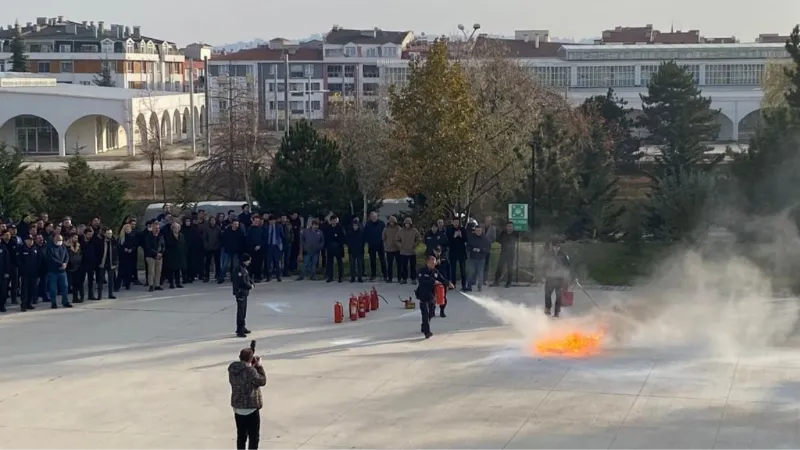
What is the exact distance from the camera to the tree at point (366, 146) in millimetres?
37219

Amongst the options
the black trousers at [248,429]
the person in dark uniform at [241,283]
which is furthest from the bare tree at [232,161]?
the black trousers at [248,429]

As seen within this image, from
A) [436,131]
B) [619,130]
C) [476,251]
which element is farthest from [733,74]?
[476,251]

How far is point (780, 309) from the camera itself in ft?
70.4

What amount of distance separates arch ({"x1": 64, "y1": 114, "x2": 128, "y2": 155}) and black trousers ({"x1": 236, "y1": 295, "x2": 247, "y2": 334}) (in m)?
57.9

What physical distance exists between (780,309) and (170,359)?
1168 centimetres

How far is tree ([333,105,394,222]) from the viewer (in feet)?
122

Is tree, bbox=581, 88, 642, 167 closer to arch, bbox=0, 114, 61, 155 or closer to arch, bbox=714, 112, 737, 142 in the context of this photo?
arch, bbox=714, 112, 737, 142

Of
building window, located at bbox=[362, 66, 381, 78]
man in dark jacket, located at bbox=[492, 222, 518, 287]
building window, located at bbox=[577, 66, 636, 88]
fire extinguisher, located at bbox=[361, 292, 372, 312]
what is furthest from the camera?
building window, located at bbox=[362, 66, 381, 78]

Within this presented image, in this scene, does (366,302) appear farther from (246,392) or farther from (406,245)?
(246,392)

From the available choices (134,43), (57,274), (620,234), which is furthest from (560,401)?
(134,43)

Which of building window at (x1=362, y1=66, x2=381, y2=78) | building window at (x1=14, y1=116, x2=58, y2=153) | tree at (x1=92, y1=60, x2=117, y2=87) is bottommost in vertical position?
building window at (x1=14, y1=116, x2=58, y2=153)

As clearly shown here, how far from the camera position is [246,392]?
11.6 metres

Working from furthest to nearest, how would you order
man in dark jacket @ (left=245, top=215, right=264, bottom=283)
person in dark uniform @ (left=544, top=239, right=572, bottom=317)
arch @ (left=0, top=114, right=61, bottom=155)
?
arch @ (left=0, top=114, right=61, bottom=155)
man in dark jacket @ (left=245, top=215, right=264, bottom=283)
person in dark uniform @ (left=544, top=239, right=572, bottom=317)

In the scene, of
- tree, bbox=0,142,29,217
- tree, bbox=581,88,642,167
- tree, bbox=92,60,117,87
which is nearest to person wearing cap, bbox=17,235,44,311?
tree, bbox=0,142,29,217
